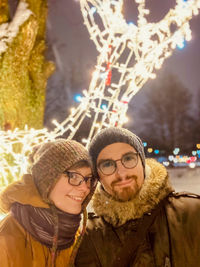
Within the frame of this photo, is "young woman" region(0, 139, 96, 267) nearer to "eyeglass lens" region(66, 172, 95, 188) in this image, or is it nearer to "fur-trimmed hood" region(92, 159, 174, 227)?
"eyeglass lens" region(66, 172, 95, 188)

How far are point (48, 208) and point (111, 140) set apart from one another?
2.50ft

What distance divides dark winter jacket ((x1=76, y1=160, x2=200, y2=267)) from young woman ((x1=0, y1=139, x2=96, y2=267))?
0.14 metres

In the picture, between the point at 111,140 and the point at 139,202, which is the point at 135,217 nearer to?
the point at 139,202

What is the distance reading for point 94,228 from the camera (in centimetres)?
219

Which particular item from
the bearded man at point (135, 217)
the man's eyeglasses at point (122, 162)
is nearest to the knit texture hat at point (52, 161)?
the man's eyeglasses at point (122, 162)

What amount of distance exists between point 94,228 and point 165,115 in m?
17.7

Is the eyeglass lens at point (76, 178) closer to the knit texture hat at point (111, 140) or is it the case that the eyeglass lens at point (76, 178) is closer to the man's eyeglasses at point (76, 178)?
the man's eyeglasses at point (76, 178)

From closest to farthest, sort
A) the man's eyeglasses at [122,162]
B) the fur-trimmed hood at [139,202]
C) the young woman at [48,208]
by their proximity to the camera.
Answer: the young woman at [48,208], the fur-trimmed hood at [139,202], the man's eyeglasses at [122,162]

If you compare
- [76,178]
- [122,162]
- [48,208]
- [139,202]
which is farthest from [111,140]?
[48,208]

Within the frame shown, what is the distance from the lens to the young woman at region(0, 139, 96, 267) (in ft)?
6.08

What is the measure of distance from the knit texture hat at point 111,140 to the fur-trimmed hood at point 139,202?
0.61ft

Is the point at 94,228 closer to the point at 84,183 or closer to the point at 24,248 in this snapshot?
the point at 84,183

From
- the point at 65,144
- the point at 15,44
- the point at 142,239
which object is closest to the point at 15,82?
the point at 15,44

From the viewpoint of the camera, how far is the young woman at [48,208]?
1854 mm
